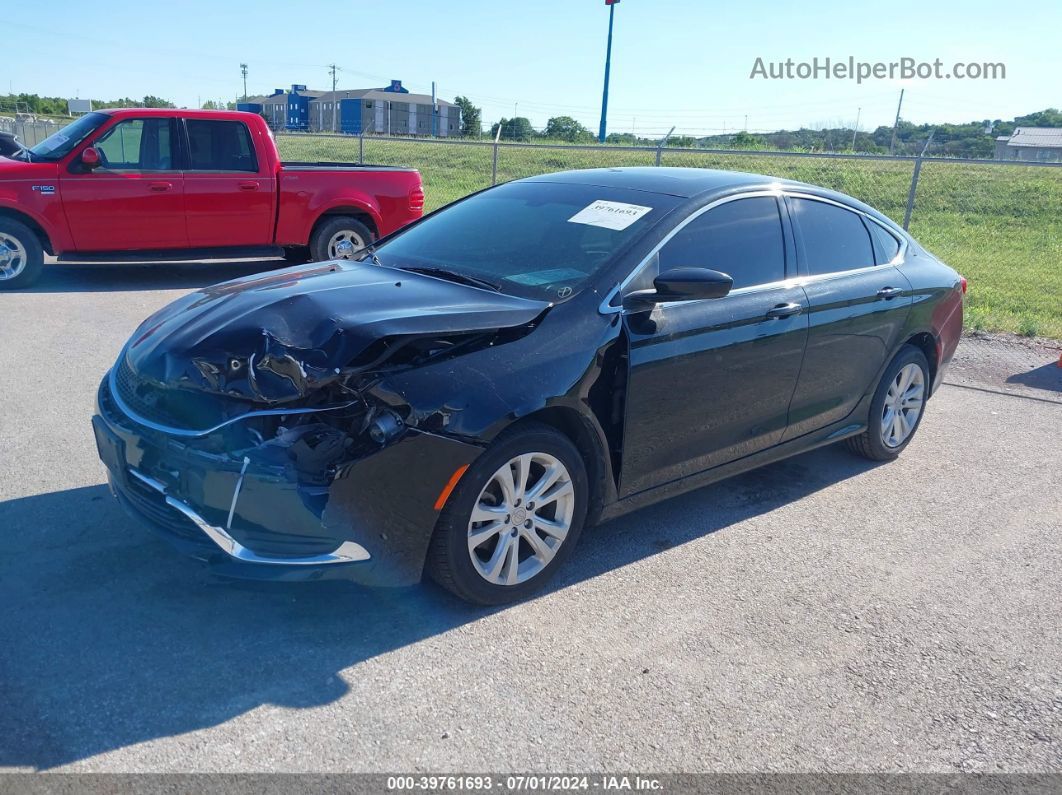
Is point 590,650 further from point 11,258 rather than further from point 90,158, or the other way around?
point 11,258

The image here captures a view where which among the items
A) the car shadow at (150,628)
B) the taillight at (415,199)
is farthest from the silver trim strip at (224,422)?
the taillight at (415,199)

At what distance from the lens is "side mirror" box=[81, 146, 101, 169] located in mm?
9266

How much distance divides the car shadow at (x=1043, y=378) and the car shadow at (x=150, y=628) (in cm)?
472

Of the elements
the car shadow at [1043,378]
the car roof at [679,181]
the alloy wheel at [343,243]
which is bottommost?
the car shadow at [1043,378]

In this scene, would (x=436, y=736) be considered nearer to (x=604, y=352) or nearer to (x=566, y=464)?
(x=566, y=464)

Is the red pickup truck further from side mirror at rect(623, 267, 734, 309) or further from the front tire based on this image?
the front tire

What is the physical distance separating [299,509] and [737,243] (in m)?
2.57

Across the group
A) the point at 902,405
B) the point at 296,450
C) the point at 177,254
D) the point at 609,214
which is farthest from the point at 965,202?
the point at 296,450

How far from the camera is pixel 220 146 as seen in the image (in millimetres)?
9938

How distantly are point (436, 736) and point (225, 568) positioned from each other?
0.94 metres

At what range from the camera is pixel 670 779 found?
2.72 m

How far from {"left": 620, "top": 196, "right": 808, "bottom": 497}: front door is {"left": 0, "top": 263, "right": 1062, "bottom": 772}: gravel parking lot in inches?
18.4

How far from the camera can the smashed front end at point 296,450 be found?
3.09 metres

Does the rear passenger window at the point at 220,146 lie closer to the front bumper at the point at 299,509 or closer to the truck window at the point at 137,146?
the truck window at the point at 137,146
